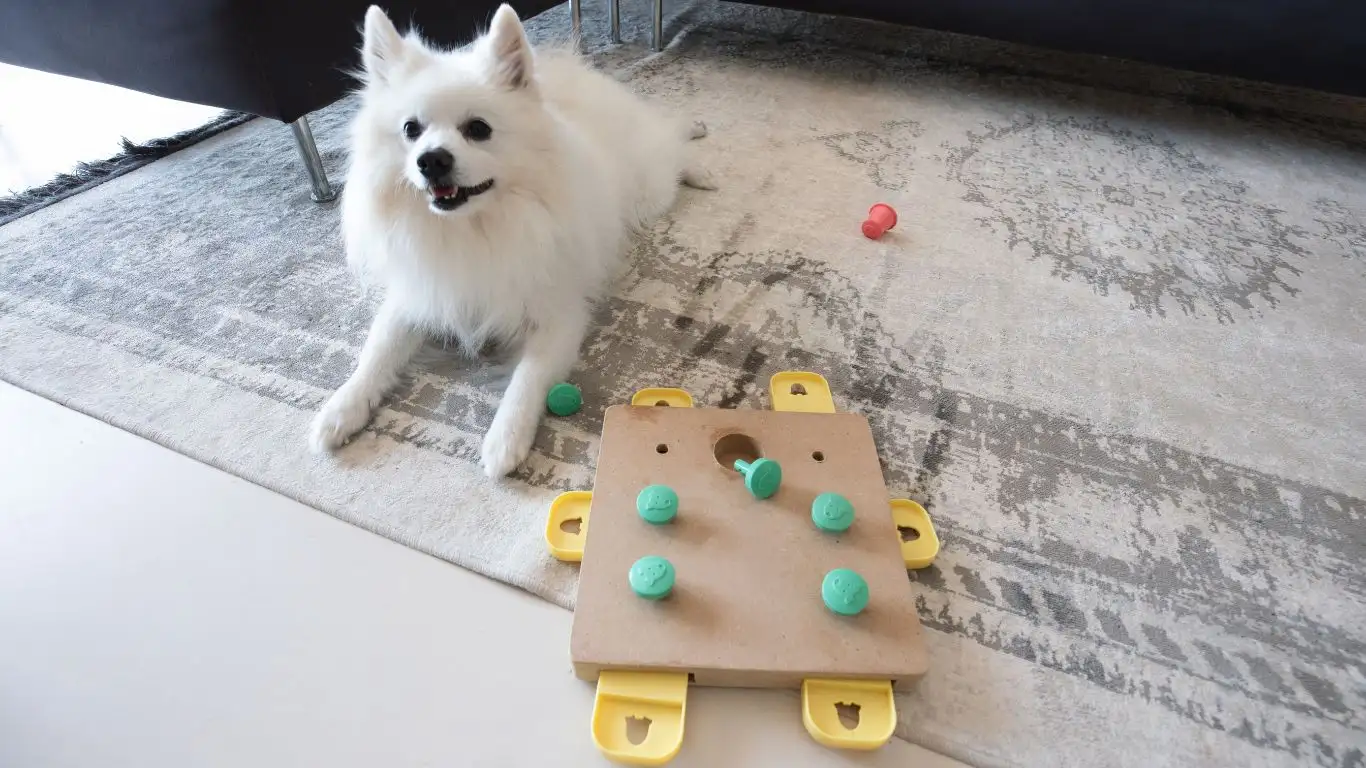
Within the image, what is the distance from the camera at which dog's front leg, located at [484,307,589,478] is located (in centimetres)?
131

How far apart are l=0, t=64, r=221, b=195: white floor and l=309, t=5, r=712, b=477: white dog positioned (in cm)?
156

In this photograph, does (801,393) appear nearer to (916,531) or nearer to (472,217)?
(916,531)

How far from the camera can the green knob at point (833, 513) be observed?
1.13 m

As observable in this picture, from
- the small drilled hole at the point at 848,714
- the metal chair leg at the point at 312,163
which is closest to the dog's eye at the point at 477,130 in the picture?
the metal chair leg at the point at 312,163

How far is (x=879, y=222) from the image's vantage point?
198 cm

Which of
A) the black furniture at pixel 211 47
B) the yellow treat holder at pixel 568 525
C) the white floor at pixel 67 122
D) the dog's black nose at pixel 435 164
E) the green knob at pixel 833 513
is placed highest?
the dog's black nose at pixel 435 164

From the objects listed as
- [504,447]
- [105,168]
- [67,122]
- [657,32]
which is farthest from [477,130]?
[67,122]

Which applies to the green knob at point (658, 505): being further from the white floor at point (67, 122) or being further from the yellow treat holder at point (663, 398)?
the white floor at point (67, 122)

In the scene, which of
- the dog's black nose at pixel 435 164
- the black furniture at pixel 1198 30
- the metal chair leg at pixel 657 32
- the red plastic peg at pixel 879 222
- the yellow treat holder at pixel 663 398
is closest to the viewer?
the dog's black nose at pixel 435 164

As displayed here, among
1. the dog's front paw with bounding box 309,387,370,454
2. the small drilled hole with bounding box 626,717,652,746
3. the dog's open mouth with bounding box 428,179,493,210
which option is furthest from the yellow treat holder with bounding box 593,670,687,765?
the dog's open mouth with bounding box 428,179,493,210

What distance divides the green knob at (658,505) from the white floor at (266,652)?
0.69ft

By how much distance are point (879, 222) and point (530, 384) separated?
112 cm

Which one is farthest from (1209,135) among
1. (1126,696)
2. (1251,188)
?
(1126,696)

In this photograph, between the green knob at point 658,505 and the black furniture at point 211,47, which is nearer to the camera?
the green knob at point 658,505
